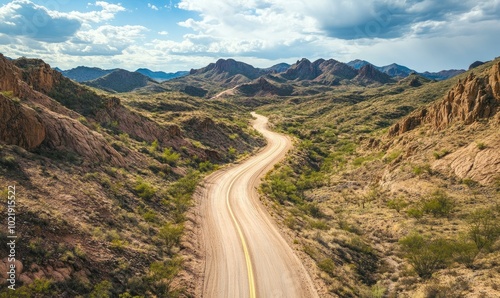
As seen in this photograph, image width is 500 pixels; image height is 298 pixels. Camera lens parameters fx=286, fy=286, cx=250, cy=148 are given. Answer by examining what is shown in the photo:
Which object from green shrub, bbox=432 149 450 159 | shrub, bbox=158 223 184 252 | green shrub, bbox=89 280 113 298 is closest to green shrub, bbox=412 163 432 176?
green shrub, bbox=432 149 450 159

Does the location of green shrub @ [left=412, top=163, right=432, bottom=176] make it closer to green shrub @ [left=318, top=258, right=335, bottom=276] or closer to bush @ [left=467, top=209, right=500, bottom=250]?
bush @ [left=467, top=209, right=500, bottom=250]

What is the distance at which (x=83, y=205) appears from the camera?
709 inches

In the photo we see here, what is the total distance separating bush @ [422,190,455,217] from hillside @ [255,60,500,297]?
0.27 feet

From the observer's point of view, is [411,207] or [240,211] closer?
[240,211]

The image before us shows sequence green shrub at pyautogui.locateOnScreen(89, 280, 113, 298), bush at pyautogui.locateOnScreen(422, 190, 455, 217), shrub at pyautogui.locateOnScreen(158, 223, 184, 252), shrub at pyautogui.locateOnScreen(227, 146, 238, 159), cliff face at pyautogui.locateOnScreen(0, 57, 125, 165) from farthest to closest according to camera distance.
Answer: shrub at pyautogui.locateOnScreen(227, 146, 238, 159)
bush at pyautogui.locateOnScreen(422, 190, 455, 217)
cliff face at pyautogui.locateOnScreen(0, 57, 125, 165)
shrub at pyautogui.locateOnScreen(158, 223, 184, 252)
green shrub at pyautogui.locateOnScreen(89, 280, 113, 298)

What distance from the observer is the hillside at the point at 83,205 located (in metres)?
12.1

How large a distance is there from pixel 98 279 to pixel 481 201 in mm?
28393

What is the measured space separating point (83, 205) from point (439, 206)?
27156 millimetres

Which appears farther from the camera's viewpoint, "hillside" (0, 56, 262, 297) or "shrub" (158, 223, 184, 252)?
"shrub" (158, 223, 184, 252)

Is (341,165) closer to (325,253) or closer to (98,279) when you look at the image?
(325,253)

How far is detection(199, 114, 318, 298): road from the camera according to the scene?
14867mm

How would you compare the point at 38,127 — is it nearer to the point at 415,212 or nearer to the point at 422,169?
the point at 415,212

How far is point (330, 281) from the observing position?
52.5 feet

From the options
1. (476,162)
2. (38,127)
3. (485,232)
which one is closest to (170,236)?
(38,127)
